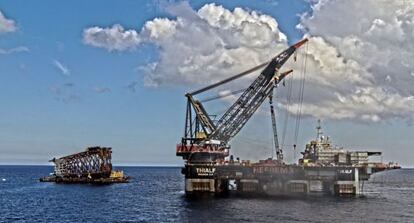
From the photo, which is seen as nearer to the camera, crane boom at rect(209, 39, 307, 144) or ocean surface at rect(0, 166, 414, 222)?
ocean surface at rect(0, 166, 414, 222)

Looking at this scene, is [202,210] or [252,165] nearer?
[202,210]

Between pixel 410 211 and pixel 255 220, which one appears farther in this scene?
pixel 410 211

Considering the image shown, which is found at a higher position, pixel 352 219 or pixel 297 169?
pixel 297 169

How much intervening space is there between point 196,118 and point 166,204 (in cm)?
4000

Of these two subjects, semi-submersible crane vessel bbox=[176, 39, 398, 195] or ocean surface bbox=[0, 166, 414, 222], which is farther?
semi-submersible crane vessel bbox=[176, 39, 398, 195]

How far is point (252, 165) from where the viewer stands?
142375 millimetres

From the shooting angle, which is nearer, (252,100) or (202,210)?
(202,210)

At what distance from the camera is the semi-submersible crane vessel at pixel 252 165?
138 meters

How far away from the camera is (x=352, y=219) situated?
318 feet

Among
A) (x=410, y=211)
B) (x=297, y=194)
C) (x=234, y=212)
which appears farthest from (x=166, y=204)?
(x=410, y=211)

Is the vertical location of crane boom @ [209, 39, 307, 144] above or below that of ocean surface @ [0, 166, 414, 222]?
above

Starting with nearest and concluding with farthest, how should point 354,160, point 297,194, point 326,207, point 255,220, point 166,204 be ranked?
point 255,220 → point 326,207 → point 166,204 → point 297,194 → point 354,160

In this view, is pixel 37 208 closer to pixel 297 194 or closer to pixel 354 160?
pixel 297 194

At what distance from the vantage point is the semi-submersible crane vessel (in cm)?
13850
